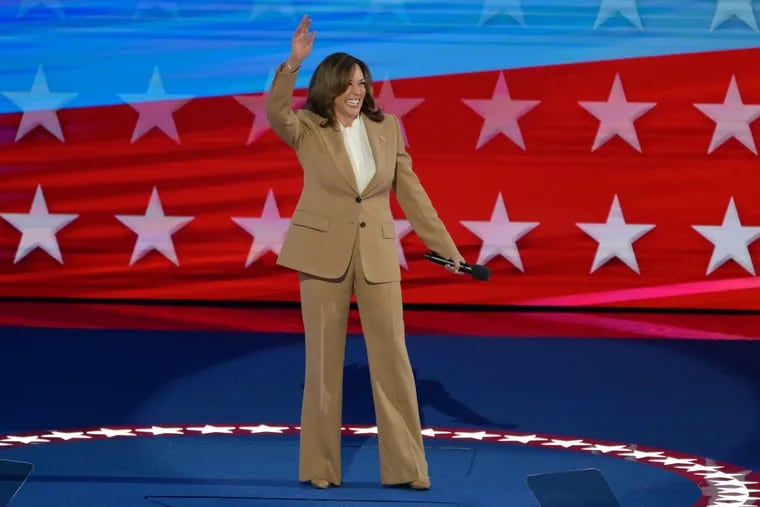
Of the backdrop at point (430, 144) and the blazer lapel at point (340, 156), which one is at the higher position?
the backdrop at point (430, 144)

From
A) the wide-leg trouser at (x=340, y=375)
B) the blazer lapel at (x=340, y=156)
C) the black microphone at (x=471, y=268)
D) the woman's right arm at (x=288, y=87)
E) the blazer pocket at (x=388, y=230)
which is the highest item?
the woman's right arm at (x=288, y=87)

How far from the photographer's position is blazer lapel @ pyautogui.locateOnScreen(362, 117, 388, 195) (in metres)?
4.58

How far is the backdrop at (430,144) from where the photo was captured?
25.6 ft

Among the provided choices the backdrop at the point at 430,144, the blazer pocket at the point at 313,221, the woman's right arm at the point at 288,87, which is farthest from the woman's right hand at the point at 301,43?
the backdrop at the point at 430,144

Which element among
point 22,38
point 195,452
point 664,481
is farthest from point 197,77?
point 664,481

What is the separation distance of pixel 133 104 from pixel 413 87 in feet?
4.95

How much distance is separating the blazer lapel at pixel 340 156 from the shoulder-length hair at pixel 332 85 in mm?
43

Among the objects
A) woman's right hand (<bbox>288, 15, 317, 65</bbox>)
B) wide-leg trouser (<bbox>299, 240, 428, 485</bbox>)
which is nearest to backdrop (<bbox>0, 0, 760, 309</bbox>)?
wide-leg trouser (<bbox>299, 240, 428, 485</bbox>)

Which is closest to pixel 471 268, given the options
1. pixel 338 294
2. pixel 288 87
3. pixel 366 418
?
pixel 338 294

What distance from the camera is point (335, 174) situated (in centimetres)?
455

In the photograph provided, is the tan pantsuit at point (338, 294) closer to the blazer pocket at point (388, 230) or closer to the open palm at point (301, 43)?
the blazer pocket at point (388, 230)

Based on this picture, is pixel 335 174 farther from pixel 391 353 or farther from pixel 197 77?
pixel 197 77

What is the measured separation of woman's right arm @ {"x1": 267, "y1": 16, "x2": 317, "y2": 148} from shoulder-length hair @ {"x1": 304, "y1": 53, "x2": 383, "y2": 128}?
0.10m

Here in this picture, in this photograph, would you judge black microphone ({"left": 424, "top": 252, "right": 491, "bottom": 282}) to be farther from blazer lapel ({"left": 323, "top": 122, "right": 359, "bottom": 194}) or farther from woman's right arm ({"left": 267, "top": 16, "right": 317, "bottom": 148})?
woman's right arm ({"left": 267, "top": 16, "right": 317, "bottom": 148})
